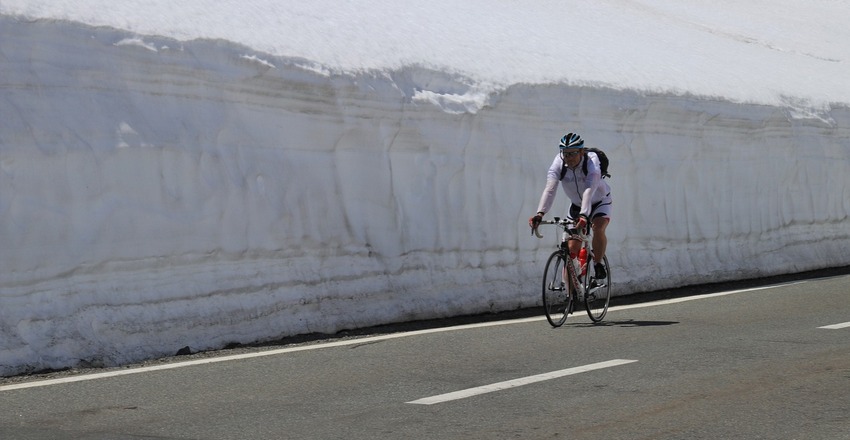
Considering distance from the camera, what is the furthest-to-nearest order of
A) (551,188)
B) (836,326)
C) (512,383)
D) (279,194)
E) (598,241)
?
(598,241)
(279,194)
(551,188)
(836,326)
(512,383)

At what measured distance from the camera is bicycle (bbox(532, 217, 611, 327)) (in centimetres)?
1056

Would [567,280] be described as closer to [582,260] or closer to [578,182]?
[582,260]

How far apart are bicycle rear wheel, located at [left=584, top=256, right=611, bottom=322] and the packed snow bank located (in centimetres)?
152

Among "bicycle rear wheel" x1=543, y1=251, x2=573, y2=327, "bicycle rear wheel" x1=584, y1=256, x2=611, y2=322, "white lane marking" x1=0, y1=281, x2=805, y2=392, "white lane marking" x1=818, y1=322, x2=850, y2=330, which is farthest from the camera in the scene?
"bicycle rear wheel" x1=584, y1=256, x2=611, y2=322

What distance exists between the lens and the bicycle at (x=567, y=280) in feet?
34.7

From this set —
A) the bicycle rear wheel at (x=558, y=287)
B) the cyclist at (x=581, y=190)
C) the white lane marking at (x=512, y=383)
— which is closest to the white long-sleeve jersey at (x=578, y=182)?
the cyclist at (x=581, y=190)

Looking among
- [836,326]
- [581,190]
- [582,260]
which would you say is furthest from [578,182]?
[836,326]

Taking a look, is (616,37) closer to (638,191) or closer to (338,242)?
(638,191)

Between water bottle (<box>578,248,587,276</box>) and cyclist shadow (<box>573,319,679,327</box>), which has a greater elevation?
water bottle (<box>578,248,587,276</box>)

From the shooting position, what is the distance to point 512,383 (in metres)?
7.51

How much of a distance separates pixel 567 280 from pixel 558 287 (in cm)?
11

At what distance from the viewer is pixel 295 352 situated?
9.16m

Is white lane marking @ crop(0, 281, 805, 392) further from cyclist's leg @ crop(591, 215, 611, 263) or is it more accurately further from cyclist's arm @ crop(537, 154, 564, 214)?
cyclist's arm @ crop(537, 154, 564, 214)

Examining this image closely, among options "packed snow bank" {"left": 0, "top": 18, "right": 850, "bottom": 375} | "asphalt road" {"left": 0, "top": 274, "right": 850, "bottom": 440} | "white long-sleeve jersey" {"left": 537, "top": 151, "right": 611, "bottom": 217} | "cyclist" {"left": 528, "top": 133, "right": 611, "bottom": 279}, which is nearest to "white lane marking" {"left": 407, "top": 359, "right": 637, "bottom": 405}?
"asphalt road" {"left": 0, "top": 274, "right": 850, "bottom": 440}
